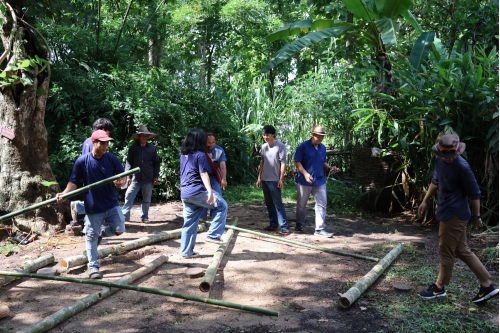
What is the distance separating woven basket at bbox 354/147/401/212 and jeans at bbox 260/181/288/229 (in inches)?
88.1

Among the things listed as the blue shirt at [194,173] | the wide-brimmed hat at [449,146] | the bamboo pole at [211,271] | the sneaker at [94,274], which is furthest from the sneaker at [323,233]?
the sneaker at [94,274]

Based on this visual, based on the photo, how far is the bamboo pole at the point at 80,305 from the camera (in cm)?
406

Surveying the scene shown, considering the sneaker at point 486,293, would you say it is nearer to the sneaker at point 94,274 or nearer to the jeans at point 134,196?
the sneaker at point 94,274

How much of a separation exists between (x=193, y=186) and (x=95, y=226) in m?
1.29

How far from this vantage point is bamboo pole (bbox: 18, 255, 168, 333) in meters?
4.06

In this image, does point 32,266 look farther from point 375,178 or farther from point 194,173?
point 375,178

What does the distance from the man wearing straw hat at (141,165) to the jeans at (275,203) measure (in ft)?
6.65

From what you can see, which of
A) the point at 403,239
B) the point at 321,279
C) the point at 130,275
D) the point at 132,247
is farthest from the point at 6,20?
the point at 403,239

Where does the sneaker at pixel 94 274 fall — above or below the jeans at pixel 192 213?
below

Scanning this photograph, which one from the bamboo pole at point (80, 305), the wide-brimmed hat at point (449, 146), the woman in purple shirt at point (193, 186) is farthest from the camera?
the woman in purple shirt at point (193, 186)

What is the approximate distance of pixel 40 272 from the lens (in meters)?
5.62

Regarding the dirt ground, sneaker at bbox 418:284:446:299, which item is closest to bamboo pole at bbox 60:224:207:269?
the dirt ground

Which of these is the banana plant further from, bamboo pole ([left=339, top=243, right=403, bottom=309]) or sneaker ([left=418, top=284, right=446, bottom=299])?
sneaker ([left=418, top=284, right=446, bottom=299])

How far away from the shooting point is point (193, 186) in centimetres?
624
